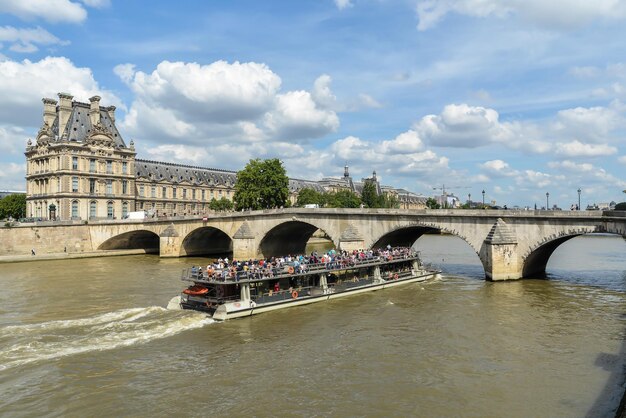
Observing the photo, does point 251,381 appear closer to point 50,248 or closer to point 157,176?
point 50,248

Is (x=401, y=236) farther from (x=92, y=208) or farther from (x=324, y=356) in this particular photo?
(x=92, y=208)

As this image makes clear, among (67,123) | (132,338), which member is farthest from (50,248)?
(132,338)

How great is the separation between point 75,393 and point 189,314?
1168 centimetres

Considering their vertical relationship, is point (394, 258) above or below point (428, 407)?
above

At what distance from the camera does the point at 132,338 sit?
24.3 metres

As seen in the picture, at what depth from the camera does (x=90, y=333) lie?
25047mm

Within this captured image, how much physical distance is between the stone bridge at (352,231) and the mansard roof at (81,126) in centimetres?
2330

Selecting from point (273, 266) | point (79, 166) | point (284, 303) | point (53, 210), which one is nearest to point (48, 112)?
point (79, 166)

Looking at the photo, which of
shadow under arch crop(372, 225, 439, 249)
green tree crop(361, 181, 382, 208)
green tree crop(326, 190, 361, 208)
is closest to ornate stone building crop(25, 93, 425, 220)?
green tree crop(326, 190, 361, 208)

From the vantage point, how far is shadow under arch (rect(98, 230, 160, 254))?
74.9 metres

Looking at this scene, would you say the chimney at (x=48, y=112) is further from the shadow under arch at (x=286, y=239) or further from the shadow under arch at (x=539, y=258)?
the shadow under arch at (x=539, y=258)

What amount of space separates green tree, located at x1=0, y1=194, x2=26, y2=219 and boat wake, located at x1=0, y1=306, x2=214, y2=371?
90.4 m

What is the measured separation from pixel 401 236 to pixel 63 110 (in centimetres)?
6614

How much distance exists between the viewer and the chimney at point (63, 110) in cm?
8869
